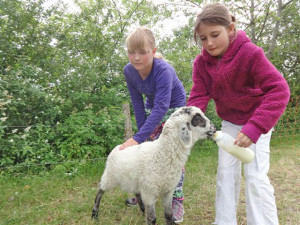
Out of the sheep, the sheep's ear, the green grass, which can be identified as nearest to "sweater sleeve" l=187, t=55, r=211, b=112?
the sheep

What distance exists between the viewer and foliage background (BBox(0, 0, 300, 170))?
14.7 ft

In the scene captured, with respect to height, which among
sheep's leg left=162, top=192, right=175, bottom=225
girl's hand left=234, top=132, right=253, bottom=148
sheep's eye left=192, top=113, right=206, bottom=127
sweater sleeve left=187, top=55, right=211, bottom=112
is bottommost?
sheep's leg left=162, top=192, right=175, bottom=225

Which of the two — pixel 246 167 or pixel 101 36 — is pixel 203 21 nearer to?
pixel 246 167

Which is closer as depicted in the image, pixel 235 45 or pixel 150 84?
pixel 235 45

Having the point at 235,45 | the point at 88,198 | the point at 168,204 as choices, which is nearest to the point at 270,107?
the point at 235,45

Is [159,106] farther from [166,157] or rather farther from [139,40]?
[139,40]

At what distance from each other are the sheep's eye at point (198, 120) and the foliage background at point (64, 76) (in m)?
1.69

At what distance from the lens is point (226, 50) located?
2291mm

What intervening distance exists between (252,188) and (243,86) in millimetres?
941

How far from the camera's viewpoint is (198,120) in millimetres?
2469

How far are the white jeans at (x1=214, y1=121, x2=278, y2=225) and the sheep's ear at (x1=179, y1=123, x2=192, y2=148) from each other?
44 cm

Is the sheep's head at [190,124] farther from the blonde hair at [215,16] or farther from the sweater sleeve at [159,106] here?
the blonde hair at [215,16]

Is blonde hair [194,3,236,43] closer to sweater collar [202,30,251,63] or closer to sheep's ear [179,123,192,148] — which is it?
sweater collar [202,30,251,63]

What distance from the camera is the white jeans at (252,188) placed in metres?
2.21
